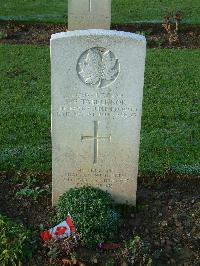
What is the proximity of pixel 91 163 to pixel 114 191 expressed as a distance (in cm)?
41

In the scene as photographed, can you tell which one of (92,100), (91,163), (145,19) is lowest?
(91,163)

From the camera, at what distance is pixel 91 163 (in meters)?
5.79

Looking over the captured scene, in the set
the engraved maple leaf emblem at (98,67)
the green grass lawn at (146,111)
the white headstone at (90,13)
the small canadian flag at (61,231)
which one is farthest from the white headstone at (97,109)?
the white headstone at (90,13)

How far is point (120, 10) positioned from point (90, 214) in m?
9.80

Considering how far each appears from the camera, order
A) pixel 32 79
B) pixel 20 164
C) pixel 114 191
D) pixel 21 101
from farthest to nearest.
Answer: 1. pixel 32 79
2. pixel 21 101
3. pixel 20 164
4. pixel 114 191

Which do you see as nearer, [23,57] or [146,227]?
[146,227]

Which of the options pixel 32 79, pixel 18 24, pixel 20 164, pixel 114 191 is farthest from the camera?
pixel 18 24

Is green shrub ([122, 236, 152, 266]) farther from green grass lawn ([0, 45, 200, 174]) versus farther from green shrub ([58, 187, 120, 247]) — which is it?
green grass lawn ([0, 45, 200, 174])

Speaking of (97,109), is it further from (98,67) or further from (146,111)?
(146,111)

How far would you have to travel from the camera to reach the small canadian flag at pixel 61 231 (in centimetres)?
527

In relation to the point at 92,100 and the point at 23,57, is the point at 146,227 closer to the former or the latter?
the point at 92,100

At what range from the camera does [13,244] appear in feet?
16.8

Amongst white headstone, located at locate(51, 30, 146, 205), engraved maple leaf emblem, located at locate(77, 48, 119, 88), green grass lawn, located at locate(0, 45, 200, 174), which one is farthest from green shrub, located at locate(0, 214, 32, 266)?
green grass lawn, located at locate(0, 45, 200, 174)

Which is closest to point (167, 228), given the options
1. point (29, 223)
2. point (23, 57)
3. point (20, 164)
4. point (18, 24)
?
point (29, 223)
